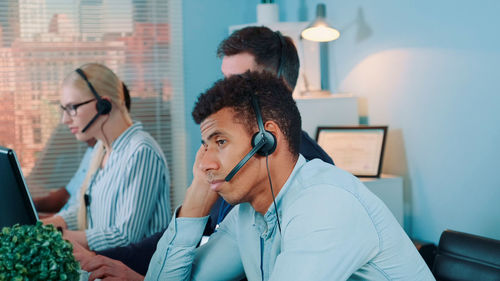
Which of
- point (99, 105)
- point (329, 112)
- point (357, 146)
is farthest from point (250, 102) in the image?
point (329, 112)

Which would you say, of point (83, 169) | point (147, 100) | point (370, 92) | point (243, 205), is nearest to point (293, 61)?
point (243, 205)

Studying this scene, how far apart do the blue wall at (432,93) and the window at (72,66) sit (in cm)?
118

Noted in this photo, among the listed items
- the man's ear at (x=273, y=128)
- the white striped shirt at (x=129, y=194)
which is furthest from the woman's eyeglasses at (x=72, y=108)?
the man's ear at (x=273, y=128)

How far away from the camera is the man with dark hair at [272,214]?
90cm

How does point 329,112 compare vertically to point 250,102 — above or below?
below

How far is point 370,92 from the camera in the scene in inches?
107

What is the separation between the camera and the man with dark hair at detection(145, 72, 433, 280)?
0.90 metres

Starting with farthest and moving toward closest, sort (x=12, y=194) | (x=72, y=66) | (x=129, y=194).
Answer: (x=72, y=66)
(x=129, y=194)
(x=12, y=194)

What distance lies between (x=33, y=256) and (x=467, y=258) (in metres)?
1.08

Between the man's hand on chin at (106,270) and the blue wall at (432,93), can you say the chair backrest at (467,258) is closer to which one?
the blue wall at (432,93)

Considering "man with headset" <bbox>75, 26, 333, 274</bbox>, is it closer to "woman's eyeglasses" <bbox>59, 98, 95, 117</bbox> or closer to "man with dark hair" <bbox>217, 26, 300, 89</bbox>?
"man with dark hair" <bbox>217, 26, 300, 89</bbox>

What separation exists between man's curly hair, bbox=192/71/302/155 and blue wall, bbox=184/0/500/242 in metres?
1.23

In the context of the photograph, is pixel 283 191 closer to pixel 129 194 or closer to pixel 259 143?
pixel 259 143

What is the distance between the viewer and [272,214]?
1097mm
